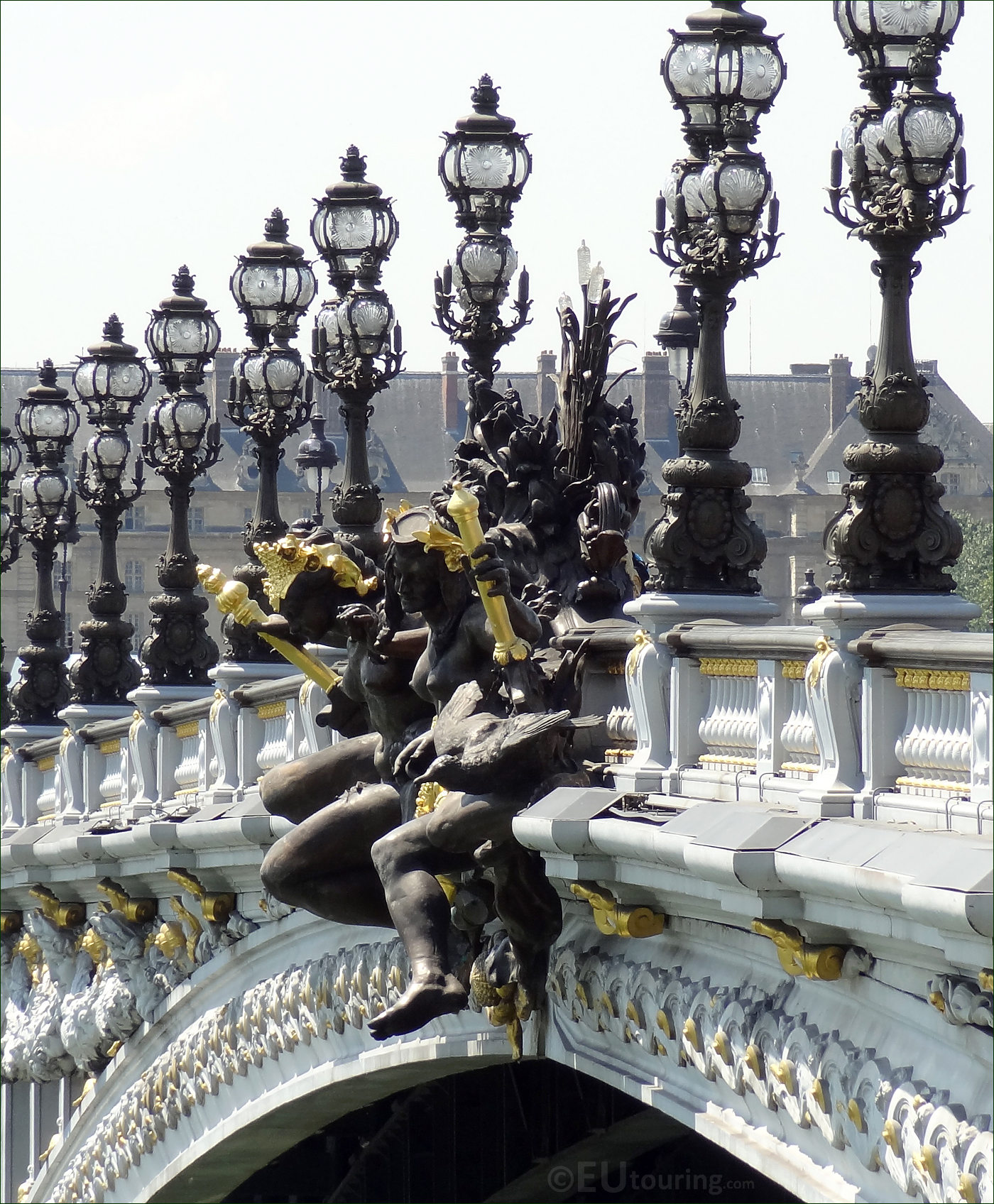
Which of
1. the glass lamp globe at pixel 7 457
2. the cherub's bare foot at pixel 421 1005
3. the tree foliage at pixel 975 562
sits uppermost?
the glass lamp globe at pixel 7 457

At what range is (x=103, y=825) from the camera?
26375mm

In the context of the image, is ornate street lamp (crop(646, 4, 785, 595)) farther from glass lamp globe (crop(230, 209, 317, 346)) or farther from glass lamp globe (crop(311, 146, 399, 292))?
glass lamp globe (crop(230, 209, 317, 346))

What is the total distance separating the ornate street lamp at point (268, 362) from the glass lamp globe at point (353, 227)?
219cm

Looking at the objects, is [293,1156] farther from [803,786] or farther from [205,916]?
[803,786]

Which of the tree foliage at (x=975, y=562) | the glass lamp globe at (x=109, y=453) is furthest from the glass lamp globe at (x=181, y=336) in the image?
the tree foliage at (x=975, y=562)

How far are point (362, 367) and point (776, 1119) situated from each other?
8.51m

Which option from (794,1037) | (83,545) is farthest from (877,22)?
(83,545)

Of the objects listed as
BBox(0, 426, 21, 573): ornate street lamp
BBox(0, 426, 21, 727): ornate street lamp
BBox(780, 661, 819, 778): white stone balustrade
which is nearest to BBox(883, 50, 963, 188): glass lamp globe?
BBox(780, 661, 819, 778): white stone balustrade

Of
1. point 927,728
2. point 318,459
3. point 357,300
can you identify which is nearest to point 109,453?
point 318,459

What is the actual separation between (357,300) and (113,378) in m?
6.76

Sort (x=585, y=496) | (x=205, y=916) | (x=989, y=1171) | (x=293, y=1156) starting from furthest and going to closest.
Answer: (x=293, y=1156), (x=205, y=916), (x=585, y=496), (x=989, y=1171)

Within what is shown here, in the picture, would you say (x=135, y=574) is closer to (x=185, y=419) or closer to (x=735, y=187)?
(x=185, y=419)

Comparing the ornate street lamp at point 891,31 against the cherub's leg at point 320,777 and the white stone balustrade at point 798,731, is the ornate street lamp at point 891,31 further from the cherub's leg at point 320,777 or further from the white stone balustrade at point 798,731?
the cherub's leg at point 320,777

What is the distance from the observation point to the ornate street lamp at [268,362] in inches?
937
